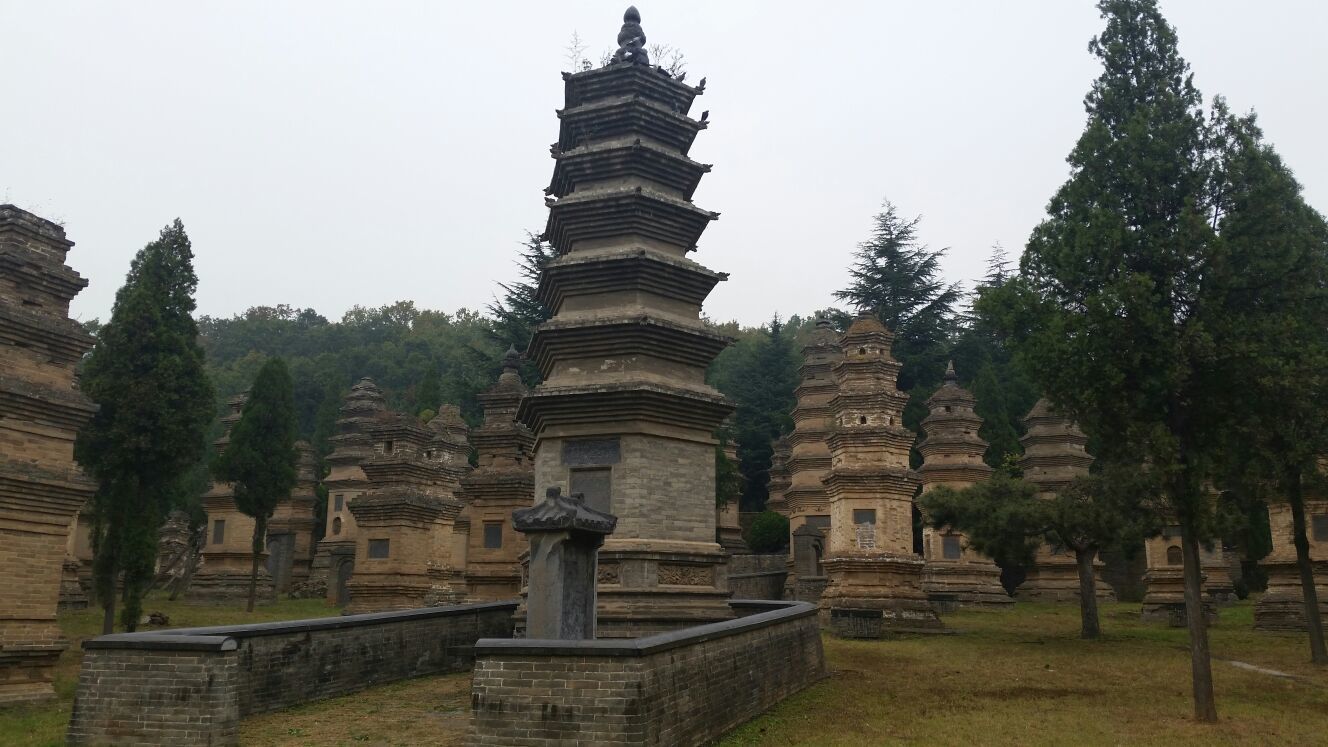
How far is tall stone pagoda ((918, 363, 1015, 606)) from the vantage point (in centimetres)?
3728

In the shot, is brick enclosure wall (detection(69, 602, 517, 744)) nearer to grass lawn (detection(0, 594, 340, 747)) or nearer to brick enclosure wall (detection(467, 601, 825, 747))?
grass lawn (detection(0, 594, 340, 747))

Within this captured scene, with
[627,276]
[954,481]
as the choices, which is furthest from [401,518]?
[954,481]

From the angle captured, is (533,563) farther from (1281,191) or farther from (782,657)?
(1281,191)

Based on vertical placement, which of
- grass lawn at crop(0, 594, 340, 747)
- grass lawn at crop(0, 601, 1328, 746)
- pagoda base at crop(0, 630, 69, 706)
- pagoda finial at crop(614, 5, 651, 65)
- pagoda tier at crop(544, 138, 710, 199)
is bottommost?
grass lawn at crop(0, 594, 340, 747)

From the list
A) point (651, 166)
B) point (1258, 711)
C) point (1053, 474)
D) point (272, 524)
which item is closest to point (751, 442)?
point (1053, 474)

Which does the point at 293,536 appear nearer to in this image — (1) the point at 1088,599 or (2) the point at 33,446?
(2) the point at 33,446

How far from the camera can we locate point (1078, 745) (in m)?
12.1

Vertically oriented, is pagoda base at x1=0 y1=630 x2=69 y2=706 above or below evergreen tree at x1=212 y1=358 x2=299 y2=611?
below

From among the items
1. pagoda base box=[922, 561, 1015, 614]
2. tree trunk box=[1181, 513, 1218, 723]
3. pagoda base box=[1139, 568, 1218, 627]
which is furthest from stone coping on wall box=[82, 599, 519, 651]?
pagoda base box=[922, 561, 1015, 614]

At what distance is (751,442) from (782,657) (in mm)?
45851

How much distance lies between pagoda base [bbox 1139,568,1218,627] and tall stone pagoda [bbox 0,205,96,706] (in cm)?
2818

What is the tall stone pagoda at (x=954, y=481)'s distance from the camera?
122 feet

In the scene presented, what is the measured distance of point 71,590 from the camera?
102 feet

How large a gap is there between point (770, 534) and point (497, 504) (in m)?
23.0
